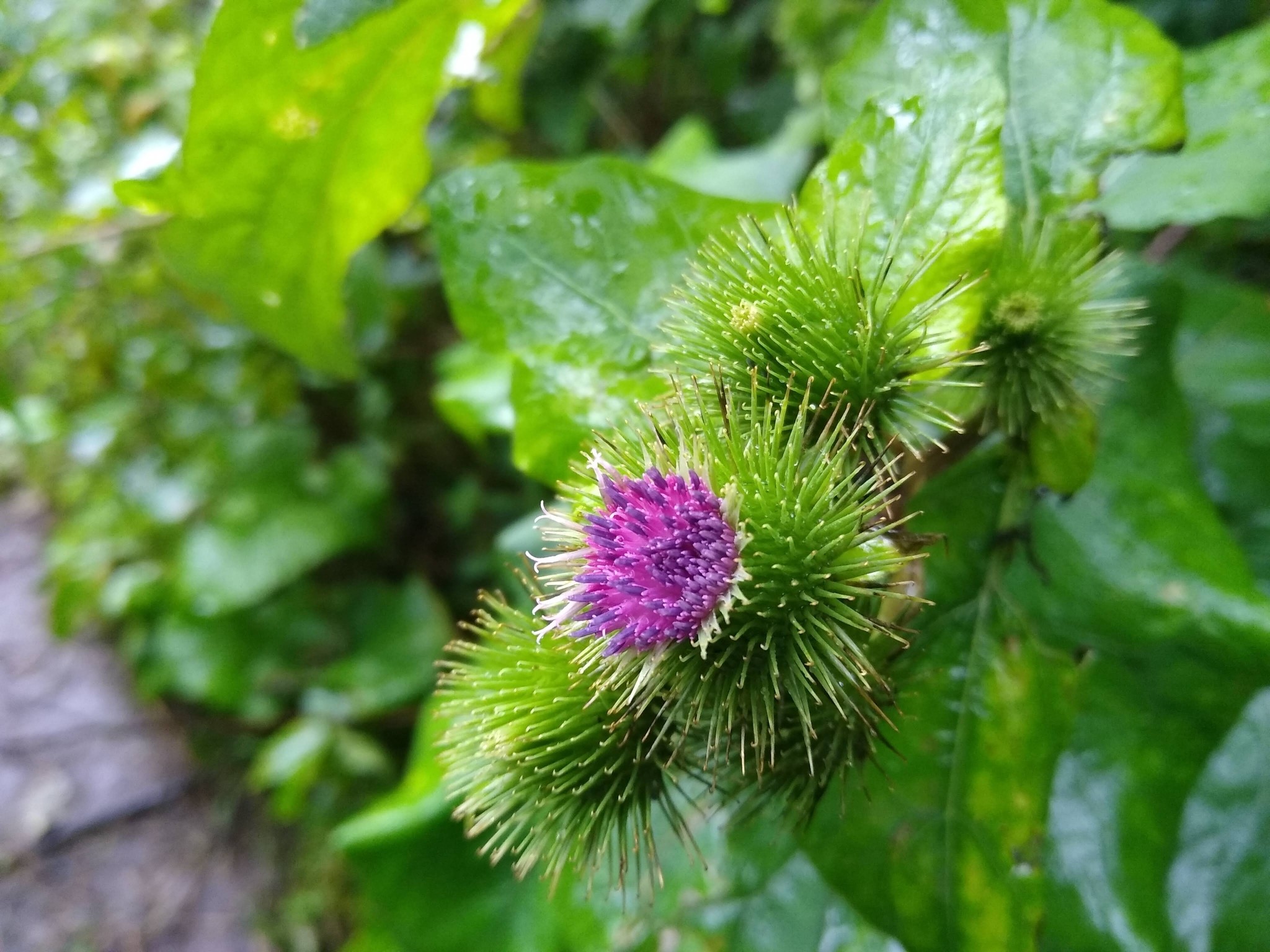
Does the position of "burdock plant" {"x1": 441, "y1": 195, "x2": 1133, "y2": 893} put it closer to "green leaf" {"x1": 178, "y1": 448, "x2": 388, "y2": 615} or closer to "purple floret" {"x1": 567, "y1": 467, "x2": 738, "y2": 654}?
"purple floret" {"x1": 567, "y1": 467, "x2": 738, "y2": 654}

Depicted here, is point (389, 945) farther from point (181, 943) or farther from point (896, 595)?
point (181, 943)

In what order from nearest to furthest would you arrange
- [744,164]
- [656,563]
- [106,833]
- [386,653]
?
[656,563] → [744,164] → [386,653] → [106,833]

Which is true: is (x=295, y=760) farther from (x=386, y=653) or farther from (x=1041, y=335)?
(x=1041, y=335)

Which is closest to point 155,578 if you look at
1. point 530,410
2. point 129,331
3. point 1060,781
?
point 129,331

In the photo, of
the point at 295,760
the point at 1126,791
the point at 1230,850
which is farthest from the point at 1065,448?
the point at 295,760

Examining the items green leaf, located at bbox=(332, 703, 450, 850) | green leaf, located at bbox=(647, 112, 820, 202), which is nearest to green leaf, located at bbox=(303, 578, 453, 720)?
green leaf, located at bbox=(332, 703, 450, 850)
